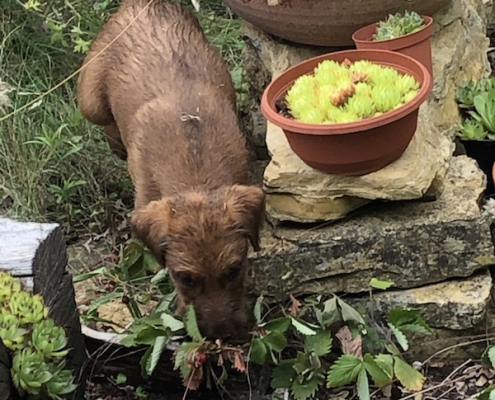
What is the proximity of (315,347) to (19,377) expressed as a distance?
41.9 inches

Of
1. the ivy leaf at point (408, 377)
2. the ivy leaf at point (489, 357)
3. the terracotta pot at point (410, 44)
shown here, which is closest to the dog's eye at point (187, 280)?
the ivy leaf at point (408, 377)

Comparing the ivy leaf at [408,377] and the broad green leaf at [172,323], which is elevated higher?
the broad green leaf at [172,323]

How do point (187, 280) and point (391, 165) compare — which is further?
point (391, 165)

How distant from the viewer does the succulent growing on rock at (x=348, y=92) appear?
3385mm

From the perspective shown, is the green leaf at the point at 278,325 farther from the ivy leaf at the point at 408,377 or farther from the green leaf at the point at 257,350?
the ivy leaf at the point at 408,377

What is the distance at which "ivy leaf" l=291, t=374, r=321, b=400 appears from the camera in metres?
3.26

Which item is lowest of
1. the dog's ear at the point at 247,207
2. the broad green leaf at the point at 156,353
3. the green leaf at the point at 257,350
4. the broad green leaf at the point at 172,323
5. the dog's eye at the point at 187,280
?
the green leaf at the point at 257,350

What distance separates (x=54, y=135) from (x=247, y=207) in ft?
5.26

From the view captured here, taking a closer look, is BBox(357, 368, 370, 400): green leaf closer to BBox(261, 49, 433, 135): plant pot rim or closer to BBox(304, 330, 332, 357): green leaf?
BBox(304, 330, 332, 357): green leaf

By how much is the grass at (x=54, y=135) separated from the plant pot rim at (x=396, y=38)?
114 cm

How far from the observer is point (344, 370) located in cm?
316

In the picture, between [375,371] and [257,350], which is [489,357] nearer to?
[375,371]

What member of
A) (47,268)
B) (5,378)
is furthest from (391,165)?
(5,378)

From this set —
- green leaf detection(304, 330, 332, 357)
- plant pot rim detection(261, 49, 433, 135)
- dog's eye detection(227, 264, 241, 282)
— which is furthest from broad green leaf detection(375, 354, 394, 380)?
plant pot rim detection(261, 49, 433, 135)
